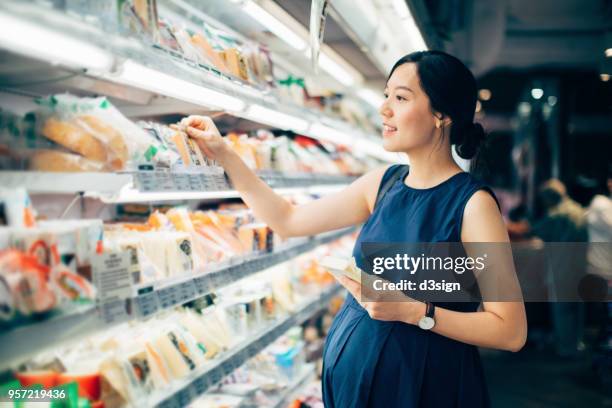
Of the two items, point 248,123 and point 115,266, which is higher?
point 248,123

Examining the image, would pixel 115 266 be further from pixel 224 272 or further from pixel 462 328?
pixel 462 328

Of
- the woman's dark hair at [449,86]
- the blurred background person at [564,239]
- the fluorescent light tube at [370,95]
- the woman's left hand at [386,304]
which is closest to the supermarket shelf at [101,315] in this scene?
the woman's left hand at [386,304]

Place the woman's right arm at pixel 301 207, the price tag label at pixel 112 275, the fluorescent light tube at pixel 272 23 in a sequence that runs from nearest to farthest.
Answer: the price tag label at pixel 112 275 < the woman's right arm at pixel 301 207 < the fluorescent light tube at pixel 272 23

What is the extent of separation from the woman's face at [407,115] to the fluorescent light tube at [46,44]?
3.10 feet

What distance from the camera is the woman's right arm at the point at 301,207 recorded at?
207 centimetres

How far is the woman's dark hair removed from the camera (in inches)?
72.1

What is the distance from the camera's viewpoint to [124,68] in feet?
4.64

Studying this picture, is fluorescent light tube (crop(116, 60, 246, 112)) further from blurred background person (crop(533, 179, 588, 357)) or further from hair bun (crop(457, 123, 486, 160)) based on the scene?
blurred background person (crop(533, 179, 588, 357))

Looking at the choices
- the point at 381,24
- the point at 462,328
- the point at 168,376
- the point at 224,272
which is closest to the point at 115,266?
the point at 168,376

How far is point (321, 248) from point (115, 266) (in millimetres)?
2768

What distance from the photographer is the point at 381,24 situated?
365cm

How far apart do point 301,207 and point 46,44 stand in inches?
48.6

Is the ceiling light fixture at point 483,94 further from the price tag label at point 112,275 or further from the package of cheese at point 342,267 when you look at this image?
the price tag label at point 112,275

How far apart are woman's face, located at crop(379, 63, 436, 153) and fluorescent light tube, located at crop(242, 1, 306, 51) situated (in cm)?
76
